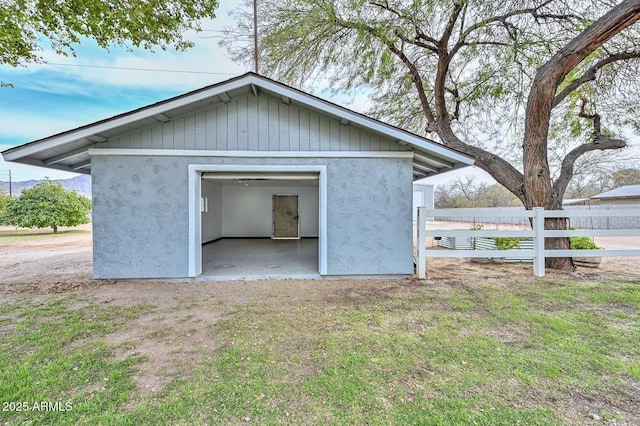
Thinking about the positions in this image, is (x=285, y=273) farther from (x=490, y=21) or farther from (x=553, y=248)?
(x=490, y=21)

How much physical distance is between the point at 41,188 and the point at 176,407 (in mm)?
20106

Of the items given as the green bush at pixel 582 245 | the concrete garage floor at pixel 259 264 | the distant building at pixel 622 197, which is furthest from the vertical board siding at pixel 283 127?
the distant building at pixel 622 197

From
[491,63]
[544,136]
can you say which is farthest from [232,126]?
[491,63]

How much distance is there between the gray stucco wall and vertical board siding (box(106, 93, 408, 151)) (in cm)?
26

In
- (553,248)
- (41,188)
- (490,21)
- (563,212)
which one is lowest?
(553,248)

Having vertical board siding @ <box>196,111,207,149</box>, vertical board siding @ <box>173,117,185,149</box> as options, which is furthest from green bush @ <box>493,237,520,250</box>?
vertical board siding @ <box>173,117,185,149</box>

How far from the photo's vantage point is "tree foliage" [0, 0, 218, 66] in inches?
256

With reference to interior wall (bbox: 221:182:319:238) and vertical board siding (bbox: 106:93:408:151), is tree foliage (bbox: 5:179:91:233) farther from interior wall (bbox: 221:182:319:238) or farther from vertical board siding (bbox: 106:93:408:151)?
vertical board siding (bbox: 106:93:408:151)

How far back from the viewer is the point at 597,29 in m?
5.12

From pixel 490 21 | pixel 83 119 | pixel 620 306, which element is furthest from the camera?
pixel 83 119

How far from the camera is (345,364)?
252 centimetres

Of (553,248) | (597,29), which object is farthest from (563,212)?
(597,29)

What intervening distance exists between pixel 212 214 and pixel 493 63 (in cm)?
1067

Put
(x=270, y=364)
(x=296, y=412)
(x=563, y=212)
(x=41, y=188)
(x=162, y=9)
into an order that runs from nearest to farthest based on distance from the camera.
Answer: (x=296, y=412), (x=270, y=364), (x=563, y=212), (x=162, y=9), (x=41, y=188)
